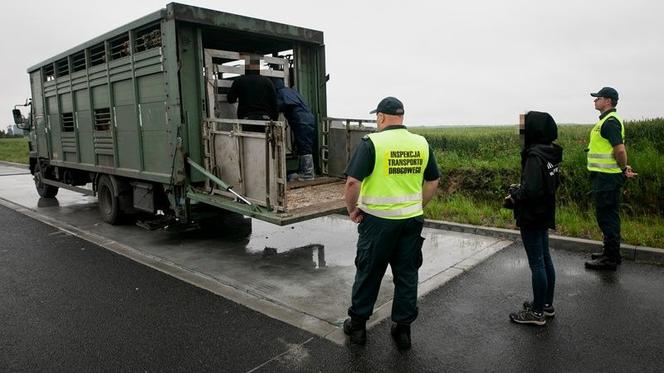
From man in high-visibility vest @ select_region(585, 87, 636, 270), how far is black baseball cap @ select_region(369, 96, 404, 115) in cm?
280

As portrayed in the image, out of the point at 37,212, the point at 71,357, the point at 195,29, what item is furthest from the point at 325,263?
the point at 37,212

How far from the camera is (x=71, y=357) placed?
3.52 m

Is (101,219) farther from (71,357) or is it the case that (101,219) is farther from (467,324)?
(467,324)

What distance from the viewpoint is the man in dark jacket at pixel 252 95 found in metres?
6.30

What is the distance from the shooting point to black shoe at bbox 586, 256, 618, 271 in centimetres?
512

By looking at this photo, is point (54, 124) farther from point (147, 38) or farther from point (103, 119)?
point (147, 38)

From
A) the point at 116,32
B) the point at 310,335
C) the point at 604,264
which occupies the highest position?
the point at 116,32

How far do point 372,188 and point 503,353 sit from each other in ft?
4.95

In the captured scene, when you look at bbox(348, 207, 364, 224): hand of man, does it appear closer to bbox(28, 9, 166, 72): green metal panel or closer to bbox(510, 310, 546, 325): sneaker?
bbox(510, 310, 546, 325): sneaker

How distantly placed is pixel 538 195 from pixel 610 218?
207 cm

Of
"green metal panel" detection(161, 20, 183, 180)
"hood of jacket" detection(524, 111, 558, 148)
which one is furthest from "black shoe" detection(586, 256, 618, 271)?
"green metal panel" detection(161, 20, 183, 180)

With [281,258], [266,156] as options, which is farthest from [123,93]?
[281,258]

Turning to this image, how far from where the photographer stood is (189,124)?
6086mm

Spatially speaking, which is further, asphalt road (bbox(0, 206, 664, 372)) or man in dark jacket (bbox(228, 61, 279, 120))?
man in dark jacket (bbox(228, 61, 279, 120))
